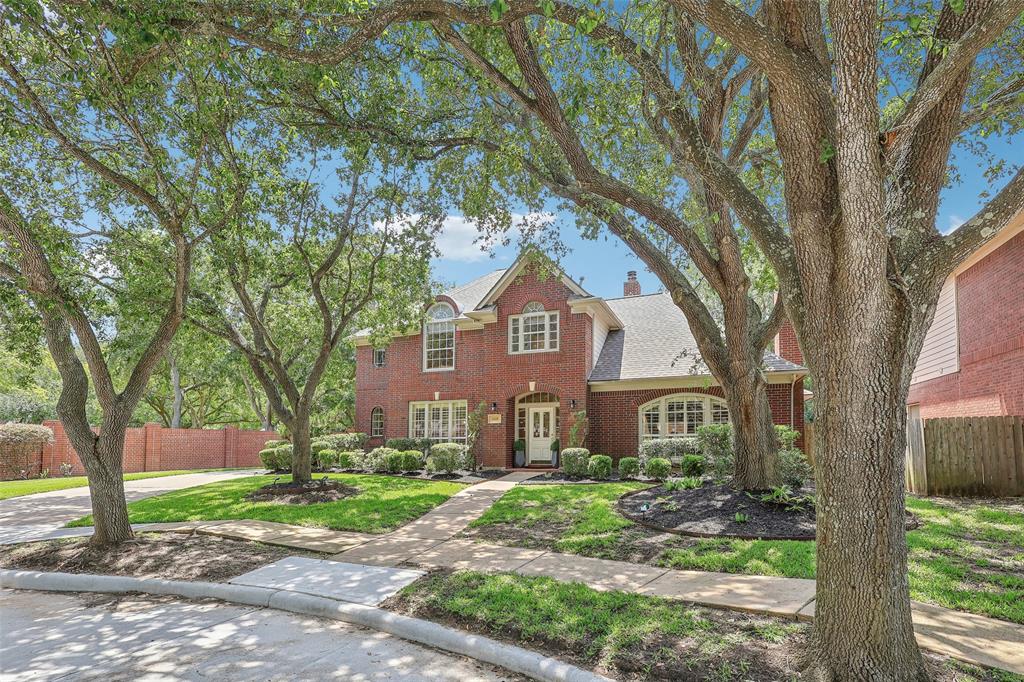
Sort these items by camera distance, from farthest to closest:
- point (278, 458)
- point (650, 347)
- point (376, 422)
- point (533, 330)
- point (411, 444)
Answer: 1. point (376, 422)
2. point (411, 444)
3. point (533, 330)
4. point (650, 347)
5. point (278, 458)

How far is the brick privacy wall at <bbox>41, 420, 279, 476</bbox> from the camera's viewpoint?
22.2 m

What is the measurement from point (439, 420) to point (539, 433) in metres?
3.82

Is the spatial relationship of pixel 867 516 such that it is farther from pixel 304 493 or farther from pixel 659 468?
pixel 304 493

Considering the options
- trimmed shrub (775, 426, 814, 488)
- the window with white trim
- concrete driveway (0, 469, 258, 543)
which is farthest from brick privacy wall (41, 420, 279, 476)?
trimmed shrub (775, 426, 814, 488)

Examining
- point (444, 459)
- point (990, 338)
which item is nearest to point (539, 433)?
point (444, 459)

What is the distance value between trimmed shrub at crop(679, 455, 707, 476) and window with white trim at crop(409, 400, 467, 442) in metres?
8.69

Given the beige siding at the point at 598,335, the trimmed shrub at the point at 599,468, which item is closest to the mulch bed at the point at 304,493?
the trimmed shrub at the point at 599,468

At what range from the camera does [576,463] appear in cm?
1653

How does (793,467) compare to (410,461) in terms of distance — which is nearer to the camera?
(793,467)

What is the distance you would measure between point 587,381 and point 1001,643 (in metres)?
15.3

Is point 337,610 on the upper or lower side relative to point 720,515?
lower

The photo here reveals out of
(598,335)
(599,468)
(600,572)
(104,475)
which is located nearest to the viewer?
(600,572)

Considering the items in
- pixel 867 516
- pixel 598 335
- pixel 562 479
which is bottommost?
pixel 562 479

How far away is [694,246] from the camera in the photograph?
9.20 m
